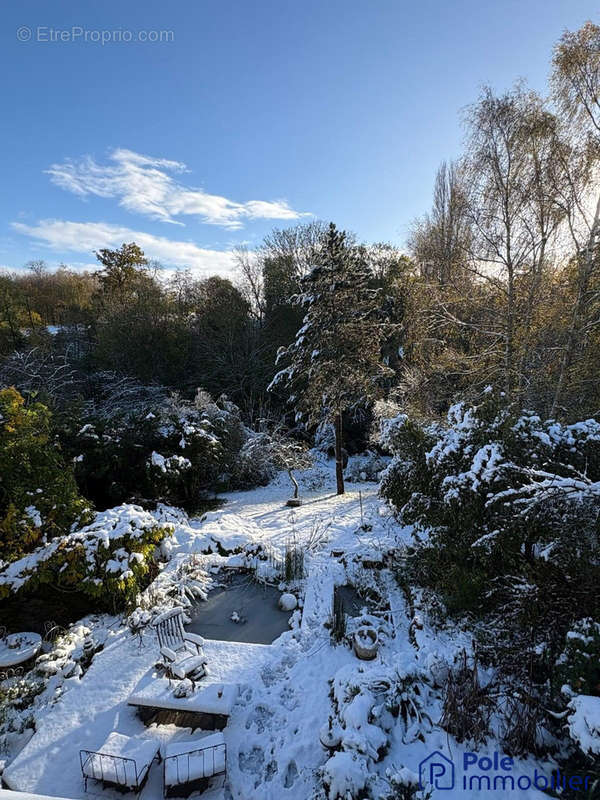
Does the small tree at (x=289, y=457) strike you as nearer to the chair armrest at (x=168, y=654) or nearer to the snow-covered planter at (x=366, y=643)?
the snow-covered planter at (x=366, y=643)

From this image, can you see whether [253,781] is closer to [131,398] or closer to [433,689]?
[433,689]

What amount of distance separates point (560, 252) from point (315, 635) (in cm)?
784

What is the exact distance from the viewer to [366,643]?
4090mm

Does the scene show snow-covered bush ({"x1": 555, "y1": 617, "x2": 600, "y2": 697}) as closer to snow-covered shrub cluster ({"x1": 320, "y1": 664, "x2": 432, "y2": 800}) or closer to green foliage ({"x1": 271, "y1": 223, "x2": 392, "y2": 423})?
snow-covered shrub cluster ({"x1": 320, "y1": 664, "x2": 432, "y2": 800})

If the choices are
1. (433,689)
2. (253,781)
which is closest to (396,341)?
(433,689)

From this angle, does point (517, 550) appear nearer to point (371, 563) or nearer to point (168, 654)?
point (371, 563)

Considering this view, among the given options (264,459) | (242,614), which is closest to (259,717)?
(242,614)

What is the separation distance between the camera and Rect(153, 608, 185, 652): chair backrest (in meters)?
4.23

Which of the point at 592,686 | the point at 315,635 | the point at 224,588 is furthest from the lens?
the point at 224,588

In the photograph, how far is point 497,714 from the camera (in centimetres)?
305

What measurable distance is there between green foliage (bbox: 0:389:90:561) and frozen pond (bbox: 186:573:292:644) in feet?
7.31

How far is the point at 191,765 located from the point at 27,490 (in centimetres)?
400

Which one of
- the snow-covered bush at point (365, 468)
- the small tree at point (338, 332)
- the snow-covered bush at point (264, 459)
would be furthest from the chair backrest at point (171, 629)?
the snow-covered bush at point (365, 468)

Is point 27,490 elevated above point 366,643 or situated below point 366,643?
above
